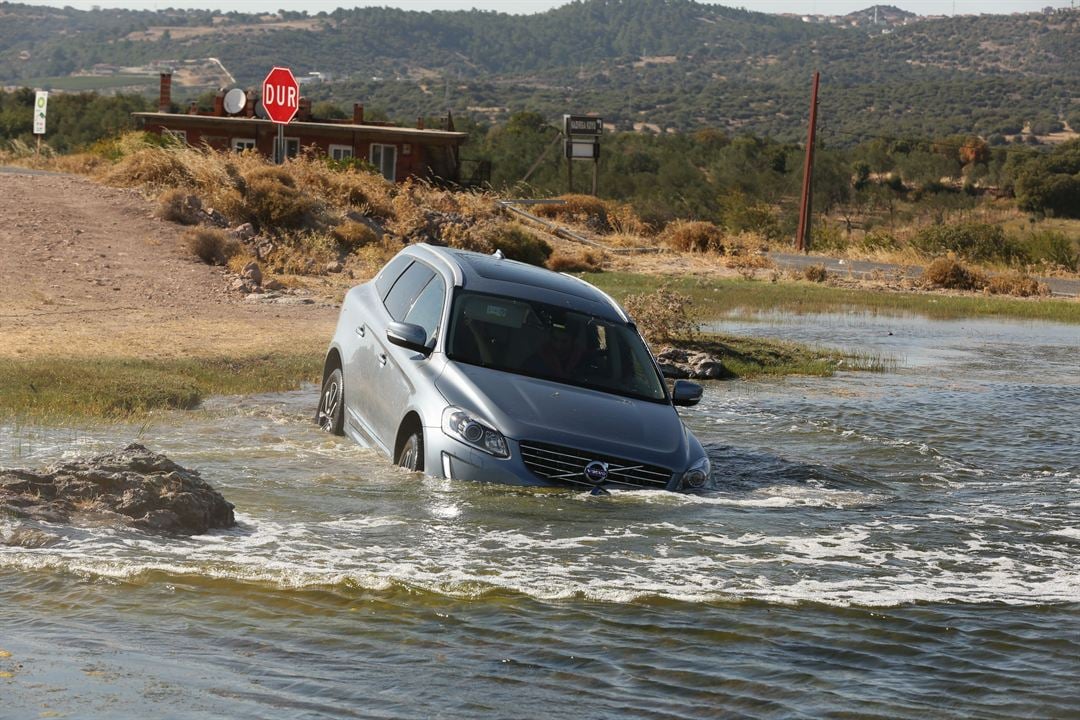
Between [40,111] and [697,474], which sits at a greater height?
[40,111]

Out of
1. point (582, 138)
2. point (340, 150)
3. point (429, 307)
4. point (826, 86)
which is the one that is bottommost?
point (429, 307)

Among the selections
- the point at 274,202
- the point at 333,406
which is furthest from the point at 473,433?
the point at 274,202

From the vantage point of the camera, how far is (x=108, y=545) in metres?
7.73

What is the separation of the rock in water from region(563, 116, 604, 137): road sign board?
47778 millimetres

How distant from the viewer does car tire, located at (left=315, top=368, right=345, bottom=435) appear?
11.7m

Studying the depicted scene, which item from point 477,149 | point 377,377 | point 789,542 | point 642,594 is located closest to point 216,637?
point 642,594

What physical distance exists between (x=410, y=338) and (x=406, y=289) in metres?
1.46

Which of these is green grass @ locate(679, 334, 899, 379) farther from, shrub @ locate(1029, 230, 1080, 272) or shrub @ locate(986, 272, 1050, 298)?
shrub @ locate(1029, 230, 1080, 272)

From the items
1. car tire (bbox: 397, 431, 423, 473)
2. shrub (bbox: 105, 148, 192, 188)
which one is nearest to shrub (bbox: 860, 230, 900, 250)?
shrub (bbox: 105, 148, 192, 188)

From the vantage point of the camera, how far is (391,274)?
12109 millimetres

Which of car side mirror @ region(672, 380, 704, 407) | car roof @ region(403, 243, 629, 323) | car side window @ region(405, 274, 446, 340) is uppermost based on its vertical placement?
car roof @ region(403, 243, 629, 323)

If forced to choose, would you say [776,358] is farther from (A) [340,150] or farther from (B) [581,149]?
(B) [581,149]

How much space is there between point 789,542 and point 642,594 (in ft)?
5.44

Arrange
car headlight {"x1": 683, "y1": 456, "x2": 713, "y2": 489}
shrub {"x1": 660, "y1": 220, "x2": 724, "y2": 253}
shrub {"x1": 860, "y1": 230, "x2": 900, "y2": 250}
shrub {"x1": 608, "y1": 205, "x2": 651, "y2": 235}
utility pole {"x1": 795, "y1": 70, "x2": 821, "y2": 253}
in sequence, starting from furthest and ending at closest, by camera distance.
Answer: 1. utility pole {"x1": 795, "y1": 70, "x2": 821, "y2": 253}
2. shrub {"x1": 860, "y1": 230, "x2": 900, "y2": 250}
3. shrub {"x1": 608, "y1": 205, "x2": 651, "y2": 235}
4. shrub {"x1": 660, "y1": 220, "x2": 724, "y2": 253}
5. car headlight {"x1": 683, "y1": 456, "x2": 713, "y2": 489}
